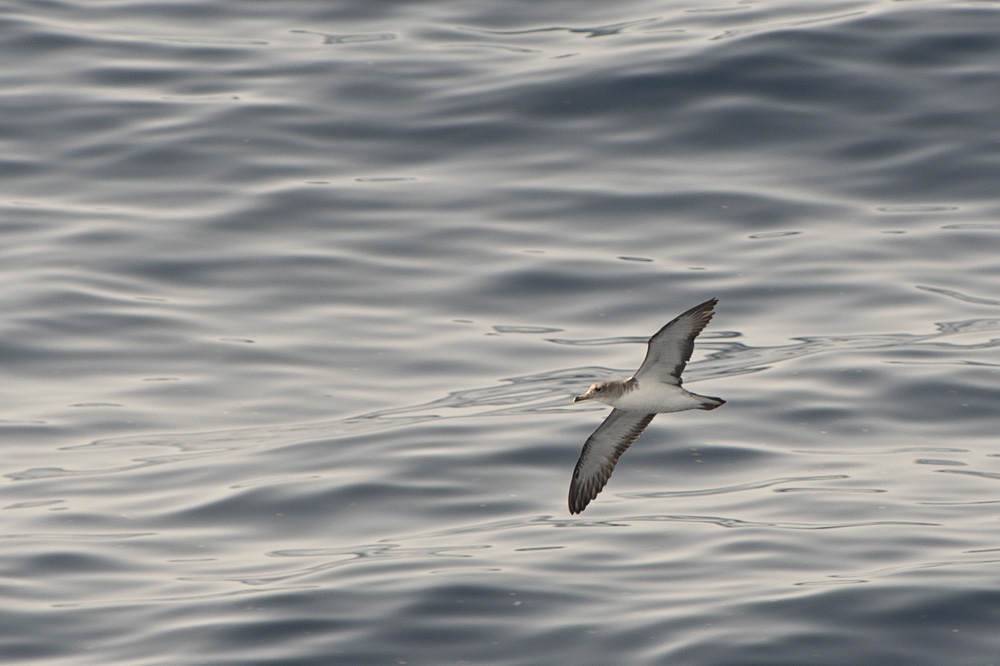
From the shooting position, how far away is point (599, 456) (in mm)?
14344

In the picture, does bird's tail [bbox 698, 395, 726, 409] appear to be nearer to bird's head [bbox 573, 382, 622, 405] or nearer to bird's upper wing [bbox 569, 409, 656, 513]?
bird's head [bbox 573, 382, 622, 405]

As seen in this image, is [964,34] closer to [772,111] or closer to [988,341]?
[772,111]

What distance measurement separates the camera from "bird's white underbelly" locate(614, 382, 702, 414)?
1270 centimetres

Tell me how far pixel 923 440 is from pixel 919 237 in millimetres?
6095

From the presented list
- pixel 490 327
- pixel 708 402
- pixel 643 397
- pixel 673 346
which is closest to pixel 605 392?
pixel 643 397

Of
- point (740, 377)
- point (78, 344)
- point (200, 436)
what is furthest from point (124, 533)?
point (740, 377)

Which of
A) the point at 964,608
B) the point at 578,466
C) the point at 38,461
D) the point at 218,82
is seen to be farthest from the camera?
the point at 218,82

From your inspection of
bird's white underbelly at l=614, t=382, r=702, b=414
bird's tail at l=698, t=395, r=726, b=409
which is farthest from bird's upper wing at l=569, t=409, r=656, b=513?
bird's tail at l=698, t=395, r=726, b=409

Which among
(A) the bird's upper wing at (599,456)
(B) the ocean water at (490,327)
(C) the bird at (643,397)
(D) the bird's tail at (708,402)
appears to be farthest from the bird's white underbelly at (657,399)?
(B) the ocean water at (490,327)

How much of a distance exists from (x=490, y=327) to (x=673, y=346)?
1152 cm

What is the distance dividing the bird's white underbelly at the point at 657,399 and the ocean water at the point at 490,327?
306 cm

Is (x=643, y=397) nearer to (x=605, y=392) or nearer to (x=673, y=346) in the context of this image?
(x=605, y=392)

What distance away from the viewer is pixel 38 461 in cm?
2161

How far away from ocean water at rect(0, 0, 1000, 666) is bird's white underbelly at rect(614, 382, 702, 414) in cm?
306
